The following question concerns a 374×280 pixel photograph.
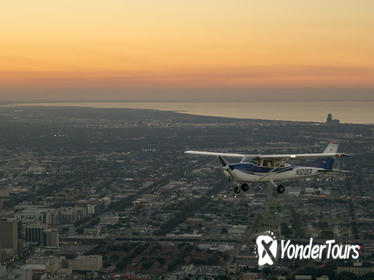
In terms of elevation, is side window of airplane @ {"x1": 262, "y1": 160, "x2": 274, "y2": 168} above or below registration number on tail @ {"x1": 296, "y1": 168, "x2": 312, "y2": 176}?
above

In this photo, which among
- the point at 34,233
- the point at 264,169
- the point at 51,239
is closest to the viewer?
the point at 264,169

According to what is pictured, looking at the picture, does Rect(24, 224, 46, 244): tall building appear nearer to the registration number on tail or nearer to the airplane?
the airplane

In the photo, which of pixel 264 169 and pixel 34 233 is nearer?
pixel 264 169

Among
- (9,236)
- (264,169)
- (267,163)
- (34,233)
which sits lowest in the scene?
(34,233)

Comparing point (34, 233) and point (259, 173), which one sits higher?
point (259, 173)

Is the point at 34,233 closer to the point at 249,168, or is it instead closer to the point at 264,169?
the point at 264,169

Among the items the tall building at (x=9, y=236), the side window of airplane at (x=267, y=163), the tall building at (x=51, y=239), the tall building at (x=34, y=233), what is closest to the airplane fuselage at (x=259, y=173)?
the side window of airplane at (x=267, y=163)

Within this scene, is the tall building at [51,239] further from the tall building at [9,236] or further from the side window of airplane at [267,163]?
the side window of airplane at [267,163]

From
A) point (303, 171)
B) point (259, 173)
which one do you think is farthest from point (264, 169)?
point (303, 171)

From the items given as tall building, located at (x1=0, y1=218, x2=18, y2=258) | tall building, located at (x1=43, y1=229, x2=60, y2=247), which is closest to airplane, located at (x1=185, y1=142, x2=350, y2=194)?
tall building, located at (x1=0, y1=218, x2=18, y2=258)
